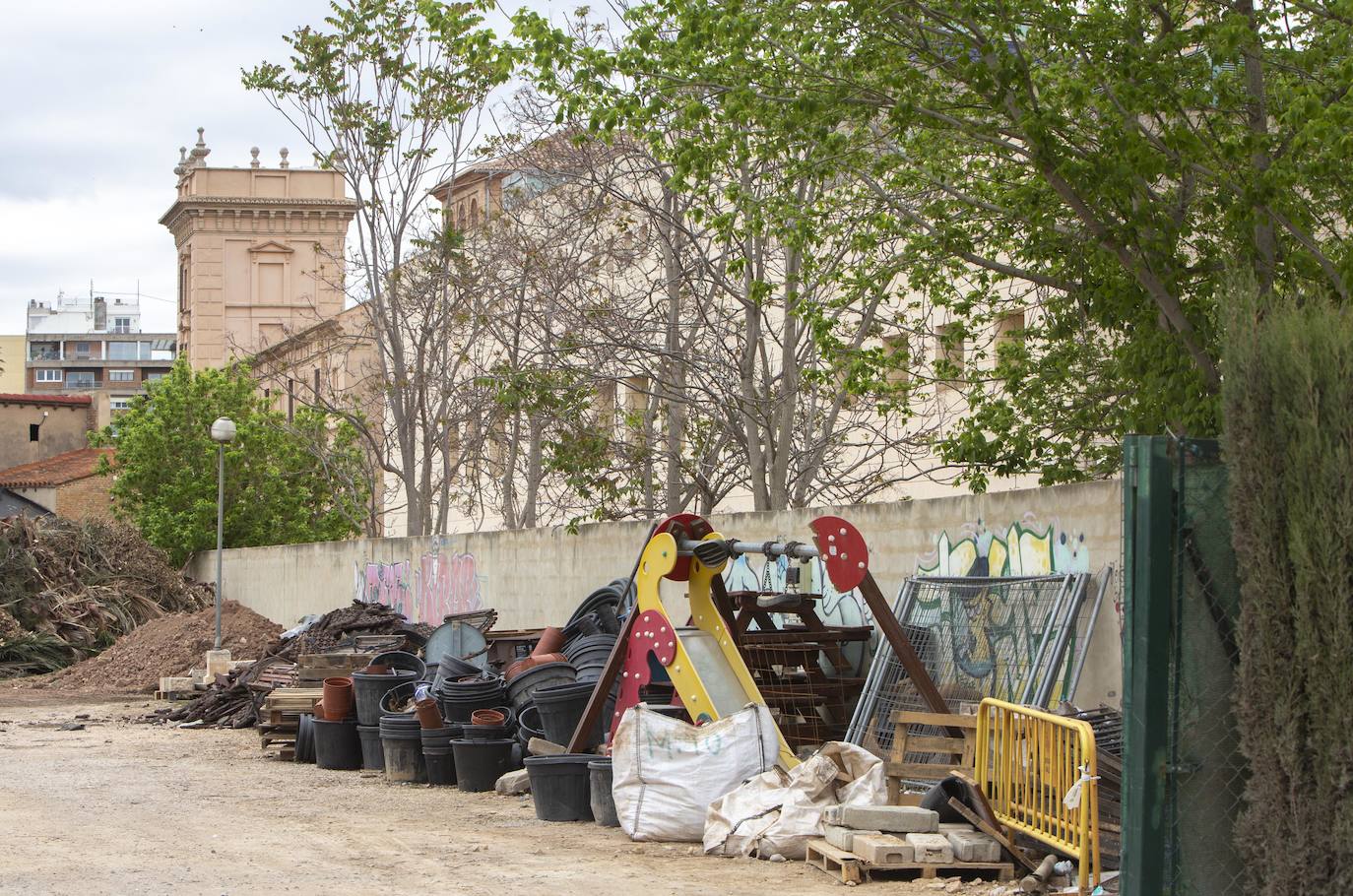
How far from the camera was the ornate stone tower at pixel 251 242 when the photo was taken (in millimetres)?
68625

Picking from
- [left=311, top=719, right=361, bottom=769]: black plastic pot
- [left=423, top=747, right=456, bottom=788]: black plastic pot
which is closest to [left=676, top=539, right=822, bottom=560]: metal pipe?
[left=423, top=747, right=456, bottom=788]: black plastic pot

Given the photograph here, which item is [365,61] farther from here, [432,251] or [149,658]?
[149,658]

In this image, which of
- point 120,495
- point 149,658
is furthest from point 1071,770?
point 120,495

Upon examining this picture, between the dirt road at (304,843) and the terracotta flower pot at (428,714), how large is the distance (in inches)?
21.2

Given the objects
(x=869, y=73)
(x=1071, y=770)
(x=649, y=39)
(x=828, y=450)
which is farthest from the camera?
(x=828, y=450)

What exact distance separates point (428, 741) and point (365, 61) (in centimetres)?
1808

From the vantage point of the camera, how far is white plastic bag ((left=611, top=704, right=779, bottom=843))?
977 cm

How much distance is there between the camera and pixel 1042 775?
7.97m

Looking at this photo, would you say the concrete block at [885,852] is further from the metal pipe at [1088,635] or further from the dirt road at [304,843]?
the metal pipe at [1088,635]

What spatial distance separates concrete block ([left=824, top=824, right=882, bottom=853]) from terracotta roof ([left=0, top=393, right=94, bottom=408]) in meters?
68.6

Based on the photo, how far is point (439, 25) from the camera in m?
14.6

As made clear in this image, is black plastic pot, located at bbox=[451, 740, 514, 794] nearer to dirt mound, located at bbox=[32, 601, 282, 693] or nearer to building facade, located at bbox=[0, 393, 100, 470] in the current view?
dirt mound, located at bbox=[32, 601, 282, 693]

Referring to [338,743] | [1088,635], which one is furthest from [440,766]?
[1088,635]

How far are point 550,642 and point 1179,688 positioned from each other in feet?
32.5
